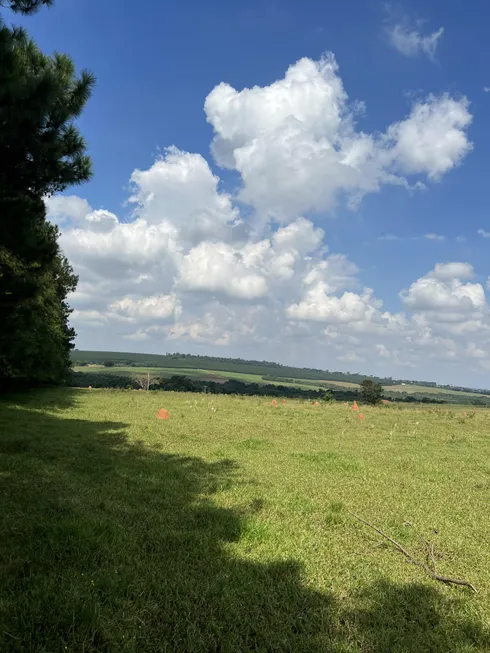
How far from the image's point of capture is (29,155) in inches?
407

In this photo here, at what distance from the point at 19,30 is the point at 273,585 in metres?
11.9

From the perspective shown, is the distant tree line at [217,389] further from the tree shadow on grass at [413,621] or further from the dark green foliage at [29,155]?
the tree shadow on grass at [413,621]

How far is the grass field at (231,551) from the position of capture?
469 cm

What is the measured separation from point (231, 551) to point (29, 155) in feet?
32.0

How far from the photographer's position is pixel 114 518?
7.72 metres

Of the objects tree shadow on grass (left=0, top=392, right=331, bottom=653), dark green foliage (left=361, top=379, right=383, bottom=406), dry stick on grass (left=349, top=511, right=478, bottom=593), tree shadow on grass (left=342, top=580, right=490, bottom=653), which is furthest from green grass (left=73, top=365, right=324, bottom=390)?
tree shadow on grass (left=342, top=580, right=490, bottom=653)

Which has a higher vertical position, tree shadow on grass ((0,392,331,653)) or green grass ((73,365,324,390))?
tree shadow on grass ((0,392,331,653))

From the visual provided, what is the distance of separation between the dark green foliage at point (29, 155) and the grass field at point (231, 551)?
4681 mm

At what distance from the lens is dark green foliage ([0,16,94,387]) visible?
29.4 feet

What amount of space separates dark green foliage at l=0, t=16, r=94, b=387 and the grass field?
4.68 meters

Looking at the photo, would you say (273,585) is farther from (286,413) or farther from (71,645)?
(286,413)

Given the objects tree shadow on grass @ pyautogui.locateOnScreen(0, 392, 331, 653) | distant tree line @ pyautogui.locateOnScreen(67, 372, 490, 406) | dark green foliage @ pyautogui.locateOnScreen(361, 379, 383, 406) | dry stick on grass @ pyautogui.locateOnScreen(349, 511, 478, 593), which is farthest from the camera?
distant tree line @ pyautogui.locateOnScreen(67, 372, 490, 406)

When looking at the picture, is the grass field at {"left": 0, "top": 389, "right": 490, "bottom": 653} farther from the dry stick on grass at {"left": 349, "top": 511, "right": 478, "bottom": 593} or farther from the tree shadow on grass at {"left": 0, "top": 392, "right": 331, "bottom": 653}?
the dry stick on grass at {"left": 349, "top": 511, "right": 478, "bottom": 593}

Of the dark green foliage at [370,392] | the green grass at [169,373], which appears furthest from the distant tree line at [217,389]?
the green grass at [169,373]
